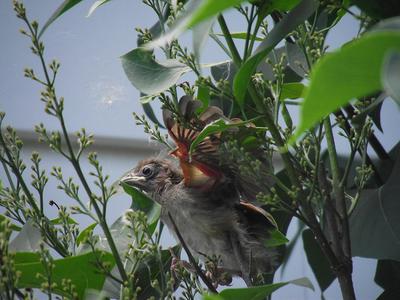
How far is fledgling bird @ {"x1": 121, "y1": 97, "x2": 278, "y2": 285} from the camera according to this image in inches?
26.6

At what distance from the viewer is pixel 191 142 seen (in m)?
0.65

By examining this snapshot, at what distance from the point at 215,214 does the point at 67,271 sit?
0.19 metres

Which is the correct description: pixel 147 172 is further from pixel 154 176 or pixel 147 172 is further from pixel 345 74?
pixel 345 74

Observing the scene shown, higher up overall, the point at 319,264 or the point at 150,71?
the point at 150,71

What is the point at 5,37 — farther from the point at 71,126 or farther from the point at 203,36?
the point at 203,36

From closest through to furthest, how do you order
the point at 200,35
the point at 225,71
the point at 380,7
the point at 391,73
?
the point at 391,73 < the point at 200,35 < the point at 380,7 < the point at 225,71

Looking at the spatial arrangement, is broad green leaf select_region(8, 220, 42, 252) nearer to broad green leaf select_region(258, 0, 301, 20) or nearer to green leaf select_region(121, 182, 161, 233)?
green leaf select_region(121, 182, 161, 233)

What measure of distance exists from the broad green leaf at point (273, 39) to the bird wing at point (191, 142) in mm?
70

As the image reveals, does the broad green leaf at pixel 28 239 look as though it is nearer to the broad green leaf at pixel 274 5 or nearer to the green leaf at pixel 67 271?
the green leaf at pixel 67 271

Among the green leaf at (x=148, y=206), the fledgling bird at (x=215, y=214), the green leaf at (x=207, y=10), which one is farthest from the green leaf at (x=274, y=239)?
the green leaf at (x=207, y=10)

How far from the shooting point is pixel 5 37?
1539mm

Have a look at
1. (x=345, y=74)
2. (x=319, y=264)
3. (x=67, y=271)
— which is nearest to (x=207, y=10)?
(x=345, y=74)

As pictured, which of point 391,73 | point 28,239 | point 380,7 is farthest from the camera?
point 28,239

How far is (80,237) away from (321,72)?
45 centimetres
